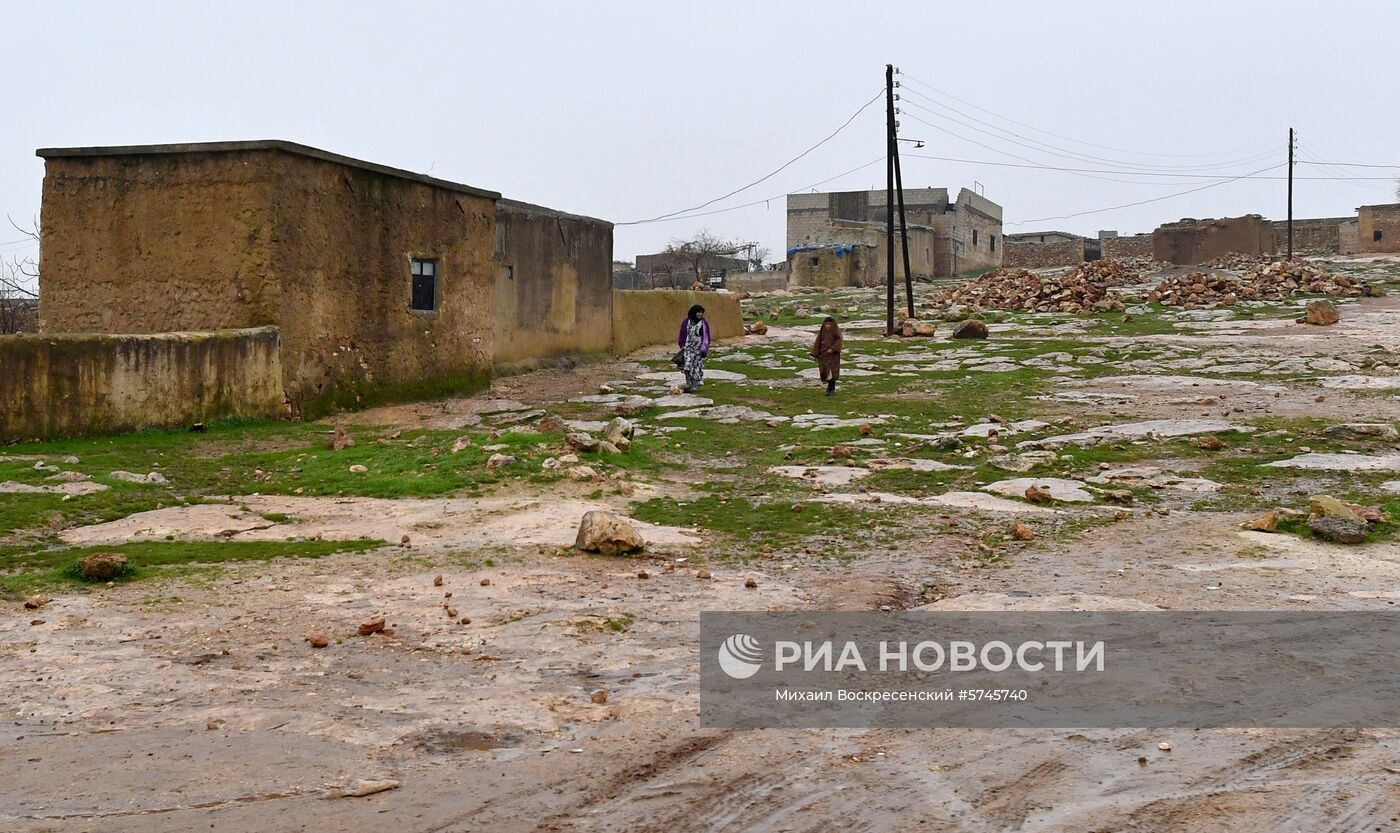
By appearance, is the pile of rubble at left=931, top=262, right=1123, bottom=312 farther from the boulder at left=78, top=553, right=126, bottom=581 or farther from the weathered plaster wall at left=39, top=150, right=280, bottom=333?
the boulder at left=78, top=553, right=126, bottom=581

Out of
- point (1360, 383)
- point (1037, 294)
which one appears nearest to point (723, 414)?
point (1360, 383)

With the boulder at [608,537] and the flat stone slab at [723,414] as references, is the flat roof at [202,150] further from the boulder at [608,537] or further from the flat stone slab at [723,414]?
the boulder at [608,537]

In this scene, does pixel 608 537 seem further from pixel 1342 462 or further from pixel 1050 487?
pixel 1342 462

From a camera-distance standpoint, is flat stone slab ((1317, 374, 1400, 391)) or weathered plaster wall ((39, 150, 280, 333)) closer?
weathered plaster wall ((39, 150, 280, 333))

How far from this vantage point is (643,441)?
1175cm

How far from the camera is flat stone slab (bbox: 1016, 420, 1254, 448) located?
→ 11.8 m

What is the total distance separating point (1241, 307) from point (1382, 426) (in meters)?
16.7

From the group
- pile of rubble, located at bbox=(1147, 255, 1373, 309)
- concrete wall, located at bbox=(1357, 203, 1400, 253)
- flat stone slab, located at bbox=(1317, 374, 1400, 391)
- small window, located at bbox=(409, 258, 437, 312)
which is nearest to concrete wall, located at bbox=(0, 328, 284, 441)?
small window, located at bbox=(409, 258, 437, 312)

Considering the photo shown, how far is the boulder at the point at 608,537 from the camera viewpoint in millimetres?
7426

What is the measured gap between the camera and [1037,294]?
30.4 metres

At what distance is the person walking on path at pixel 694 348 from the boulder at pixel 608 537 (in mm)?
8940

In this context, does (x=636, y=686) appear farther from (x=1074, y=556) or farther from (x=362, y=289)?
(x=362, y=289)

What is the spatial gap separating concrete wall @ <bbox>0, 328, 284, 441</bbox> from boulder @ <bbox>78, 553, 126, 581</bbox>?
5.15 m

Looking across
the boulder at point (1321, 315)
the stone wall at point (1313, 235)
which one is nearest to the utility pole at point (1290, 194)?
the stone wall at point (1313, 235)
